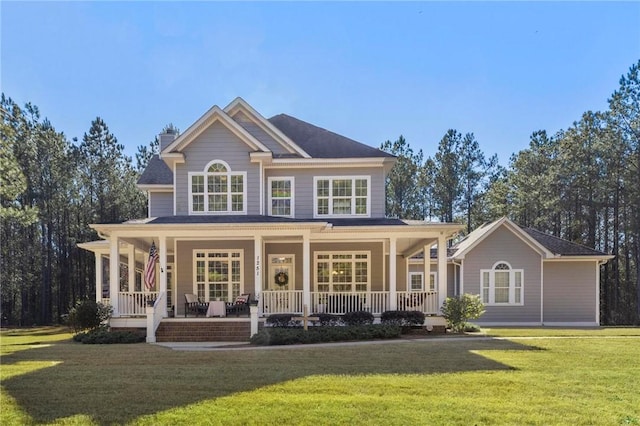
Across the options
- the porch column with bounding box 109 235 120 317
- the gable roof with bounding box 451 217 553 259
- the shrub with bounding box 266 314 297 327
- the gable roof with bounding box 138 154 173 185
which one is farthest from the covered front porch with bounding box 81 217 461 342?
the gable roof with bounding box 451 217 553 259

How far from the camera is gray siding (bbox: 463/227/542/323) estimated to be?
22.9 m

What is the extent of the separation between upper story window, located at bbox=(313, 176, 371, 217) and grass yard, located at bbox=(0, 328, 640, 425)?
27.9 feet

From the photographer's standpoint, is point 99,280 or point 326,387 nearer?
point 326,387

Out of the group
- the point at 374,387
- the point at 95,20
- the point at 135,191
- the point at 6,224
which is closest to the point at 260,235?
the point at 95,20

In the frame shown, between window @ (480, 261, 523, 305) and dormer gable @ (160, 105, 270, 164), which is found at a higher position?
dormer gable @ (160, 105, 270, 164)

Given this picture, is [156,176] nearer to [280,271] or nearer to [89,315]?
[280,271]

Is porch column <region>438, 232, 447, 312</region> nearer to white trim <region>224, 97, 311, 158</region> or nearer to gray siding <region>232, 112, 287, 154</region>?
white trim <region>224, 97, 311, 158</region>

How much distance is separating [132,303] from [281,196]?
6.84 m

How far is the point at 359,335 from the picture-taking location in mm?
14453

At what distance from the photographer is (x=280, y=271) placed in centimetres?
1938

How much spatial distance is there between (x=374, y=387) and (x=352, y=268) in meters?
12.0

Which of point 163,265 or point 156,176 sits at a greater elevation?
point 156,176

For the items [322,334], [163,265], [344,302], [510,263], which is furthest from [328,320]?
[510,263]

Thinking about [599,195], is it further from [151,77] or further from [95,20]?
[95,20]
